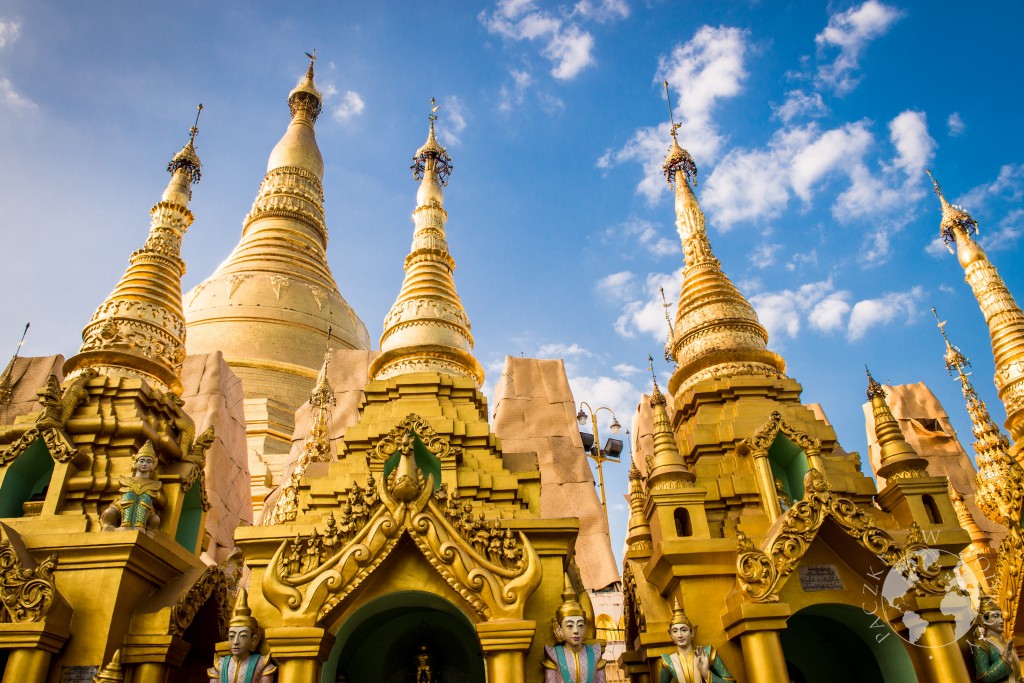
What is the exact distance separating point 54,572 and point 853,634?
1006cm

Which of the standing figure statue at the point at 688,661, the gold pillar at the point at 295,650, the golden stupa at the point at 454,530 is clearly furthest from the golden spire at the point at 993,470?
the gold pillar at the point at 295,650

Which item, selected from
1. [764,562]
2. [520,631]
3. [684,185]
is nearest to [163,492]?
[520,631]

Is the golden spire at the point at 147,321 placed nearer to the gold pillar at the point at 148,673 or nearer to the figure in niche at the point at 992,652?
the gold pillar at the point at 148,673

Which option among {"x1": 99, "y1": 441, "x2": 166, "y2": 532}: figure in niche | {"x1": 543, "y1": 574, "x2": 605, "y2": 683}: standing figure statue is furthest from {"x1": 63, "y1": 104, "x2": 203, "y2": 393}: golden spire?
{"x1": 543, "y1": 574, "x2": 605, "y2": 683}: standing figure statue

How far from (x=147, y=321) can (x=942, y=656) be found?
12688mm

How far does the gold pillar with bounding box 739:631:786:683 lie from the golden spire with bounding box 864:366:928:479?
3.53 meters

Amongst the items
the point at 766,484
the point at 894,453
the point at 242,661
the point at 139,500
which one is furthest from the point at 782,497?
the point at 139,500

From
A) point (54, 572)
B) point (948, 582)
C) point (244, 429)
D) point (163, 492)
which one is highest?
point (244, 429)

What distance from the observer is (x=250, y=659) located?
7453mm

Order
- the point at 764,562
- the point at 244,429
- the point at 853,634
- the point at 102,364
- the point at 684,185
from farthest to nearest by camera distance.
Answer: the point at 244,429 → the point at 684,185 → the point at 102,364 → the point at 853,634 → the point at 764,562

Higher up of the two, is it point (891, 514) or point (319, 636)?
point (891, 514)

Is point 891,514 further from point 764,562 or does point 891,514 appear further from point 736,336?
point 736,336

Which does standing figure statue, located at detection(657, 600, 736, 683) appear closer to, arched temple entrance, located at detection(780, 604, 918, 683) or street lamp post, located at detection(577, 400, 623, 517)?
arched temple entrance, located at detection(780, 604, 918, 683)

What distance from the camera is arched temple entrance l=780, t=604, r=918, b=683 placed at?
890 centimetres
